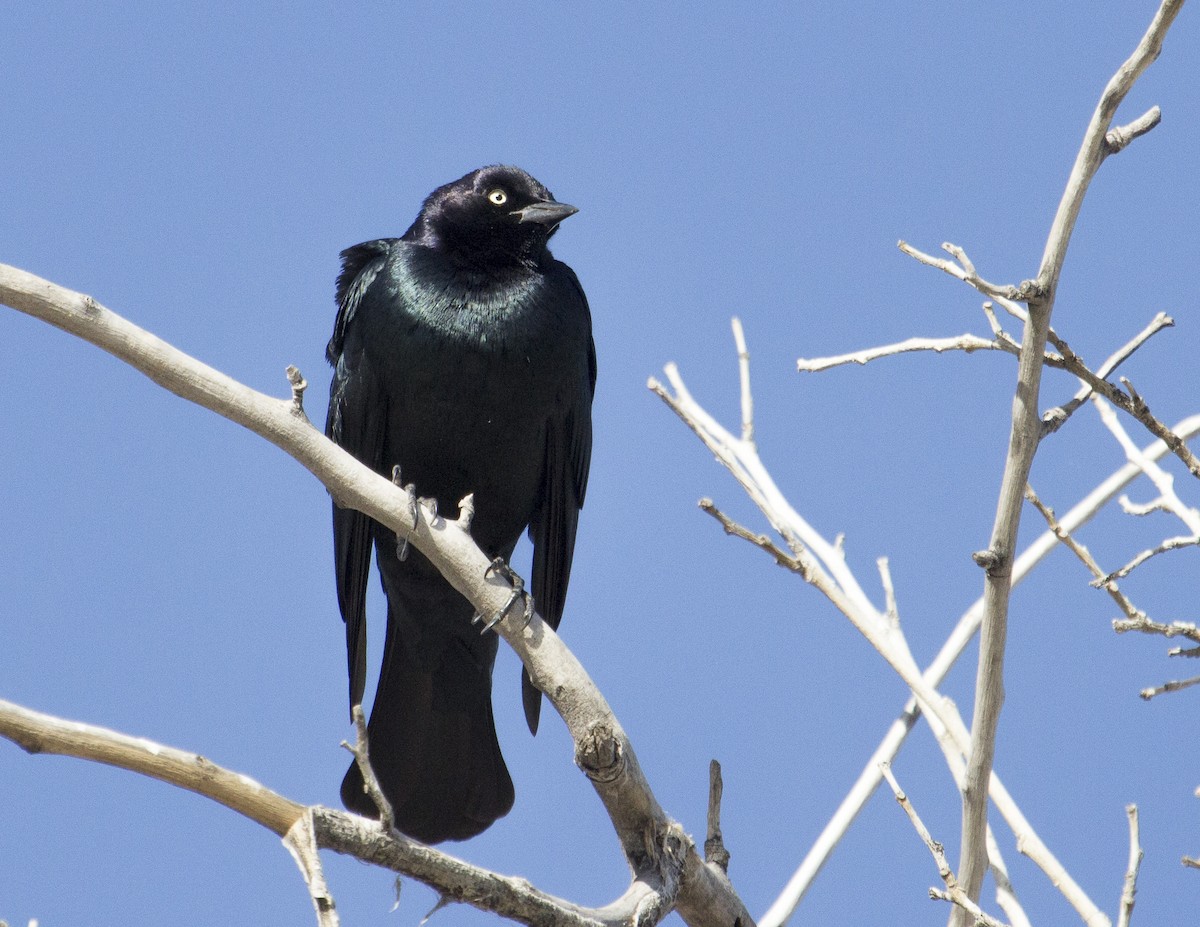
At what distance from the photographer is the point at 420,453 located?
5492mm

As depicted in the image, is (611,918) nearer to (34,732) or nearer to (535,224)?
(34,732)

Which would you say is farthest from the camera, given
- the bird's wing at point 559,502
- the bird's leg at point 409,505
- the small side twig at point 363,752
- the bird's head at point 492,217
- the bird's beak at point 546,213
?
the bird's beak at point 546,213

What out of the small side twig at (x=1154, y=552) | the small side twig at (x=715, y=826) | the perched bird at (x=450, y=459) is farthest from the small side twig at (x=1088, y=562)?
the perched bird at (x=450, y=459)

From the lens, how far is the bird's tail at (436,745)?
539 cm

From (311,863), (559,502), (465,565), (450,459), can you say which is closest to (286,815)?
→ (311,863)

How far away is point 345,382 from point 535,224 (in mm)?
1100

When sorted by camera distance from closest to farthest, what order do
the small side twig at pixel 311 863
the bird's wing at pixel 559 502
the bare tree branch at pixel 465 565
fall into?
the small side twig at pixel 311 863
the bare tree branch at pixel 465 565
the bird's wing at pixel 559 502

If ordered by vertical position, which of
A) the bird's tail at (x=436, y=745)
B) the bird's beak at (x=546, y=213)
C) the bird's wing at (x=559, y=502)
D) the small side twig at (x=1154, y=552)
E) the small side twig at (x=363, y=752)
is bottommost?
the small side twig at (x=1154, y=552)

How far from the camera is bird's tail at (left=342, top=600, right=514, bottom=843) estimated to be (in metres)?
5.39

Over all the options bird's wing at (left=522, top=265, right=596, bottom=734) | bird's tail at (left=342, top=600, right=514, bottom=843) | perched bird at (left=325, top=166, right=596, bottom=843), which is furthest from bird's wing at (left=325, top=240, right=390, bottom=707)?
bird's wing at (left=522, top=265, right=596, bottom=734)

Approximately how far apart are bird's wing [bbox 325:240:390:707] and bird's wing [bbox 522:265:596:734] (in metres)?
0.67

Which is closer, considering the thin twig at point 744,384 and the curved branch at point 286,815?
the curved branch at point 286,815

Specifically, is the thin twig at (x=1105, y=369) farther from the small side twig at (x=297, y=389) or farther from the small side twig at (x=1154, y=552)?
the small side twig at (x=297, y=389)

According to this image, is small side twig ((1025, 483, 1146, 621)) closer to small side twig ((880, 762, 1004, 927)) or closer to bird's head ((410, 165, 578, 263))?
small side twig ((880, 762, 1004, 927))
